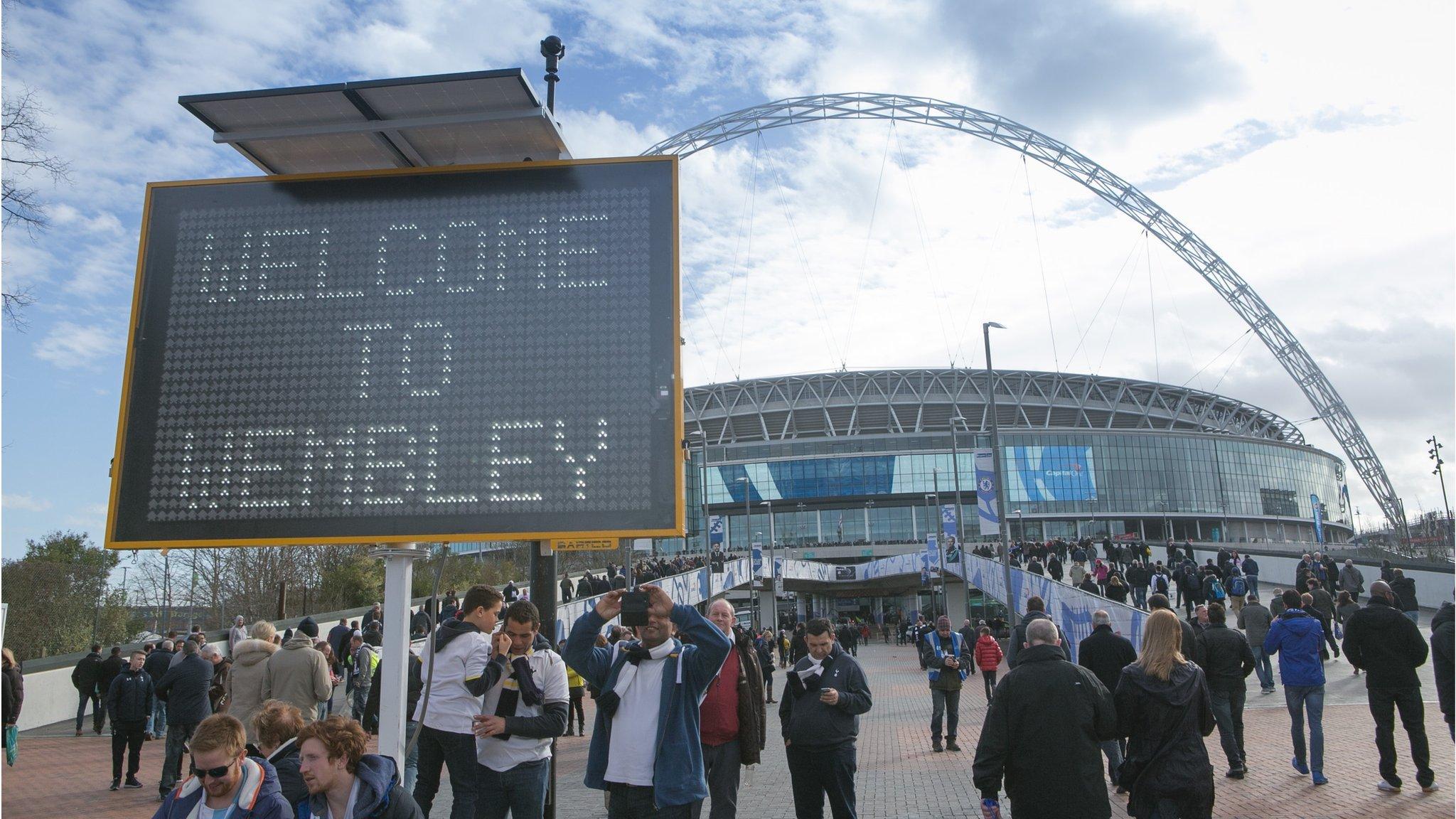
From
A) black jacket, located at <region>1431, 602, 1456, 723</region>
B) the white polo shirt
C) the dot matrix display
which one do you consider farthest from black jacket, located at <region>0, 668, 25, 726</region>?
black jacket, located at <region>1431, 602, 1456, 723</region>

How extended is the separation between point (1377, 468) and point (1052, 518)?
1502 inches

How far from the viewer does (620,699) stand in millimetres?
4918

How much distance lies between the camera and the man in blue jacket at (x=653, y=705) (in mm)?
4742

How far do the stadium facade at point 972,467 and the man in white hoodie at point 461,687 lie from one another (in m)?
78.6

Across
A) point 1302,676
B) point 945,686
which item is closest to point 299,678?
point 945,686

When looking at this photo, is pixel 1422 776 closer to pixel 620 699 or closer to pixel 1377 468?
pixel 620 699

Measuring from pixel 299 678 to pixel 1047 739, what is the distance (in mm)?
6076

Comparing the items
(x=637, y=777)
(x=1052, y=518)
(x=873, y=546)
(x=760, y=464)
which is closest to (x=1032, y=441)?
(x=1052, y=518)

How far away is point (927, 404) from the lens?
106 meters

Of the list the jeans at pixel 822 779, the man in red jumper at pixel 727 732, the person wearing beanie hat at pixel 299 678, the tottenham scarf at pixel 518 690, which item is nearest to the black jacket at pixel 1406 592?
the jeans at pixel 822 779

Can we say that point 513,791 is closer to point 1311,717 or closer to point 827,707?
point 827,707

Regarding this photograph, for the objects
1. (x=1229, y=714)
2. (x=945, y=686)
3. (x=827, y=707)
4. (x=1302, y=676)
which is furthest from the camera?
(x=945, y=686)

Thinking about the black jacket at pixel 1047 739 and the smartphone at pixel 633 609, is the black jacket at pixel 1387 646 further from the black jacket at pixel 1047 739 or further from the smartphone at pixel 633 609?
the smartphone at pixel 633 609

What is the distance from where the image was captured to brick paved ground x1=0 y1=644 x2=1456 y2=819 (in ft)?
25.5
